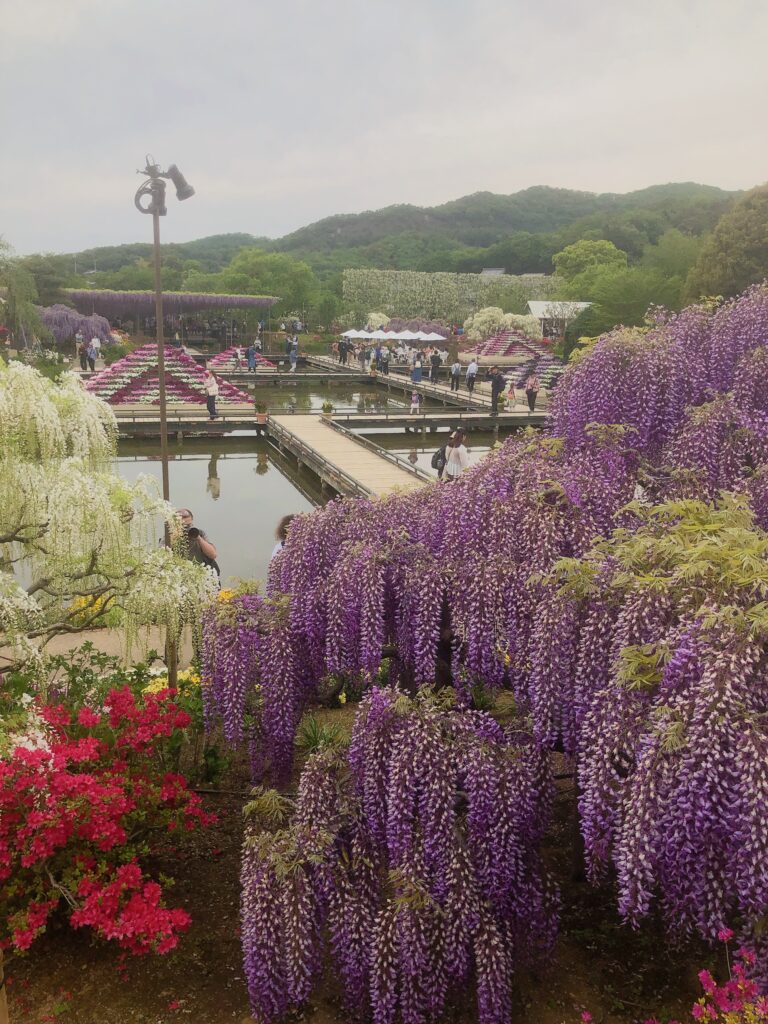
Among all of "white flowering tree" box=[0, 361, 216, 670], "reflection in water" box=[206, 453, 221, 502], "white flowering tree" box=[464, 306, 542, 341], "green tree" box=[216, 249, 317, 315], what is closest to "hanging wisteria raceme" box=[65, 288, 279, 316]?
"green tree" box=[216, 249, 317, 315]

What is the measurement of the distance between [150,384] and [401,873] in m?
27.5

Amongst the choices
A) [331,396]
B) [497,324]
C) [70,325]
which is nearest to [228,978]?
[331,396]

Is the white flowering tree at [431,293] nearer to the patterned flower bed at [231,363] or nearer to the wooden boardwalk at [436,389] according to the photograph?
the patterned flower bed at [231,363]

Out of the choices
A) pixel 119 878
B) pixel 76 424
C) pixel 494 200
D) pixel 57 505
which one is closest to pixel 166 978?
pixel 119 878

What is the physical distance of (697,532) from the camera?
14.1 feet

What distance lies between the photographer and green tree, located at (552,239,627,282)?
84188 mm

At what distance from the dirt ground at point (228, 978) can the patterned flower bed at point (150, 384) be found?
2486 cm

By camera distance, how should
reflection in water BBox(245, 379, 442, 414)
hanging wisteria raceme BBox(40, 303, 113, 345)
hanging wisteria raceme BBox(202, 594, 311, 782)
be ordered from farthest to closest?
1. hanging wisteria raceme BBox(40, 303, 113, 345)
2. reflection in water BBox(245, 379, 442, 414)
3. hanging wisteria raceme BBox(202, 594, 311, 782)

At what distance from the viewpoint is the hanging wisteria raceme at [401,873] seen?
4211 millimetres

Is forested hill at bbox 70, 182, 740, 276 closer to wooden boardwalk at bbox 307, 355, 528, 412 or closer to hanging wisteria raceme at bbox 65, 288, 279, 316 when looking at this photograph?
hanging wisteria raceme at bbox 65, 288, 279, 316

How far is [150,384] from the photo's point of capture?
29.4 meters

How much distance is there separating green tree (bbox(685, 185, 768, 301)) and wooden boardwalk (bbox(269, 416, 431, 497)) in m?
19.1

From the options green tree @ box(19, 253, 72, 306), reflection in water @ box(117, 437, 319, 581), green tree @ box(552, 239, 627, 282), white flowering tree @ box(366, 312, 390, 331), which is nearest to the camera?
reflection in water @ box(117, 437, 319, 581)

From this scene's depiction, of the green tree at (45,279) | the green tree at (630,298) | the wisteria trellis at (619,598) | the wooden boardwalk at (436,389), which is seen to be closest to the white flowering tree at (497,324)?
the wooden boardwalk at (436,389)
